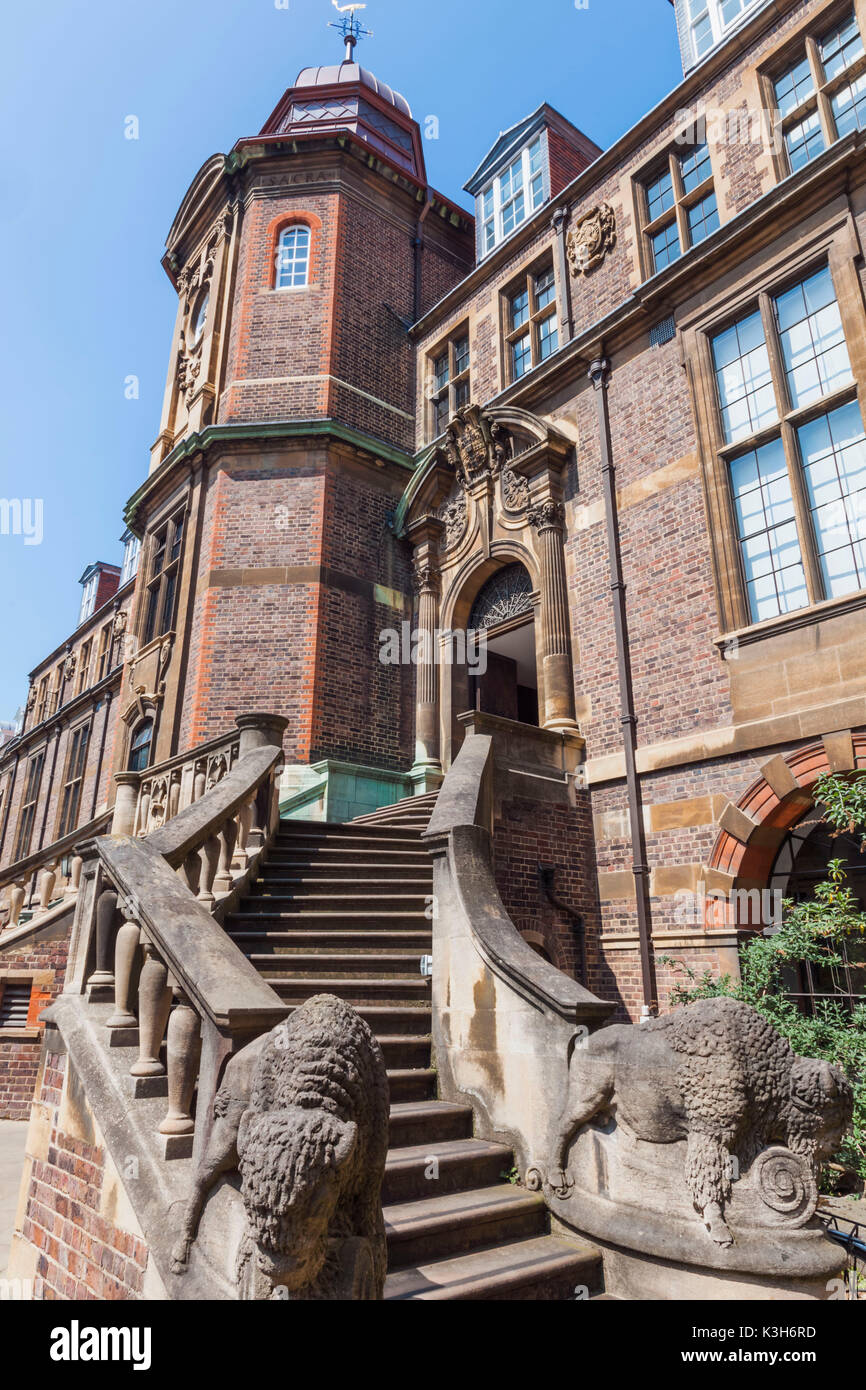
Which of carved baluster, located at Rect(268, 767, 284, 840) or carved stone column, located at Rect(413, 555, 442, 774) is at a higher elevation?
carved stone column, located at Rect(413, 555, 442, 774)

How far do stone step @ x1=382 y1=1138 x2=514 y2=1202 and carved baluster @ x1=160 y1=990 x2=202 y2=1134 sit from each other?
42.4 inches

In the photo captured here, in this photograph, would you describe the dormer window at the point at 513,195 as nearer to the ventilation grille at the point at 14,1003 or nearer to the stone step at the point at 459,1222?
the ventilation grille at the point at 14,1003

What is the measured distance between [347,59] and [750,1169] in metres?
26.3

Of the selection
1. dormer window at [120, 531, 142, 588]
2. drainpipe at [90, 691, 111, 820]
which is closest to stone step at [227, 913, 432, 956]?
drainpipe at [90, 691, 111, 820]

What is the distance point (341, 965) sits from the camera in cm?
574

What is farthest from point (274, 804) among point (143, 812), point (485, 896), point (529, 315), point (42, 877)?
point (529, 315)

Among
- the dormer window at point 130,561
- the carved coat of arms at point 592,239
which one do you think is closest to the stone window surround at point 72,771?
the dormer window at point 130,561

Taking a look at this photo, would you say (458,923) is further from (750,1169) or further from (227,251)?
(227,251)

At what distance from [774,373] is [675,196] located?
3841 millimetres

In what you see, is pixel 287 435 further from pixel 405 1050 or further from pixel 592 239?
pixel 405 1050

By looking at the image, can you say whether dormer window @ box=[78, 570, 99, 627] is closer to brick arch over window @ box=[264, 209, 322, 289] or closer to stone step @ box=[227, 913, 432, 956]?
brick arch over window @ box=[264, 209, 322, 289]

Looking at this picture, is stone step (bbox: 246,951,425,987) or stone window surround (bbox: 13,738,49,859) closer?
stone step (bbox: 246,951,425,987)

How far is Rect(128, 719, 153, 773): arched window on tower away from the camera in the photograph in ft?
44.8

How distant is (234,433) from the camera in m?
13.2
